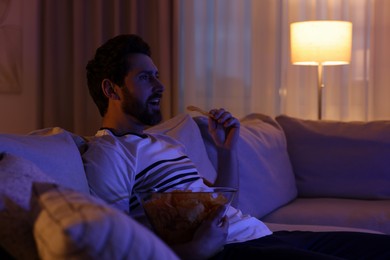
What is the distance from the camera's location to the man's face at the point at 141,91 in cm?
204

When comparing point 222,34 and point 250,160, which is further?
point 222,34

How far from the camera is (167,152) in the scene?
1.80 meters

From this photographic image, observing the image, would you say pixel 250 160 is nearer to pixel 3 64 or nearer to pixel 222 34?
pixel 222 34

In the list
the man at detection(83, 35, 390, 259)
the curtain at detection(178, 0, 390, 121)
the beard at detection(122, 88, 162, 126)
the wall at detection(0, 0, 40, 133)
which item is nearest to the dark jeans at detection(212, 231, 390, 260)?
the man at detection(83, 35, 390, 259)

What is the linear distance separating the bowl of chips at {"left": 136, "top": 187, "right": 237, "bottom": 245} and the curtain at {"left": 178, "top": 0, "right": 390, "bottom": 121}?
2.81 m

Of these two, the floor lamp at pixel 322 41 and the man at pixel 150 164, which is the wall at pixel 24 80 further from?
the man at pixel 150 164

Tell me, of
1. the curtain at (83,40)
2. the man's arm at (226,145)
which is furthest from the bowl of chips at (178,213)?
the curtain at (83,40)

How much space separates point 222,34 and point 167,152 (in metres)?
2.46

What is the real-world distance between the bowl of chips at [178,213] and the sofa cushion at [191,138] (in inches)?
37.3

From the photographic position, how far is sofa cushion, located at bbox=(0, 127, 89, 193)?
1.41 meters

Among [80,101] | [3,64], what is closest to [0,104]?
[3,64]

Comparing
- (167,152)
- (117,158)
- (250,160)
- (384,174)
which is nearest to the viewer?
(117,158)

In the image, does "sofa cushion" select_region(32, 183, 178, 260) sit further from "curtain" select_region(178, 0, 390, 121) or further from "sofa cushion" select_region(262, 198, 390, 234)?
"curtain" select_region(178, 0, 390, 121)

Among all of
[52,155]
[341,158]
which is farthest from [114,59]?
[341,158]
